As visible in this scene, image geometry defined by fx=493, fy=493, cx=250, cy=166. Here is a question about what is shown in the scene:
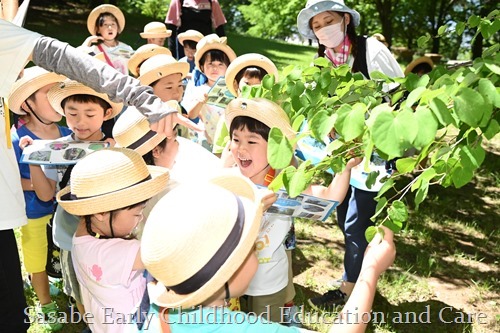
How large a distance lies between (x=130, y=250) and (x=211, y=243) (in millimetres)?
961

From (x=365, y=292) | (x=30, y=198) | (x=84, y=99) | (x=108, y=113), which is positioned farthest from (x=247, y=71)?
(x=365, y=292)

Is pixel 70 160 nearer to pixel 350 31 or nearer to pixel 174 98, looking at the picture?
pixel 174 98

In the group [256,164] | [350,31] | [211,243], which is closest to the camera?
[211,243]

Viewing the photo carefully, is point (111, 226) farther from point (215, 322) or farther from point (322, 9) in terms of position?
point (322, 9)

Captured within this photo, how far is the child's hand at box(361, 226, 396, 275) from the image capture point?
65.4 inches

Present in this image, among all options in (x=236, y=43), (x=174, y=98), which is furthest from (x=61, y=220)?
(x=236, y=43)

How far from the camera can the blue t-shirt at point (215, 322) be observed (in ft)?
4.89

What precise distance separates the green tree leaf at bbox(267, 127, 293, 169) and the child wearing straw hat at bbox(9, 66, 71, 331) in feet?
7.51

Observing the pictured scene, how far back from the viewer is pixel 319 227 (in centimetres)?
553

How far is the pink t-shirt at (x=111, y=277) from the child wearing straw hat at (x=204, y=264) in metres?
0.62

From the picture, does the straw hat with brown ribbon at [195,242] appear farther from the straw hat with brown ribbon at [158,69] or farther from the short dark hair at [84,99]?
the straw hat with brown ribbon at [158,69]

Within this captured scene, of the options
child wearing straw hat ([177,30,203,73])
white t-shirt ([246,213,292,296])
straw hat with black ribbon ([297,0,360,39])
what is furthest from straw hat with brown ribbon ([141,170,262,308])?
child wearing straw hat ([177,30,203,73])

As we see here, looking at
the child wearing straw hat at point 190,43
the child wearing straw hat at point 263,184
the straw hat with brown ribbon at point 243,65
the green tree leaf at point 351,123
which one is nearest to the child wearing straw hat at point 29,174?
the straw hat with brown ribbon at point 243,65

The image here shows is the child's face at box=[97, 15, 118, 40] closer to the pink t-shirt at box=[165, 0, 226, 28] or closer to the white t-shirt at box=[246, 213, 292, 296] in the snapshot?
the pink t-shirt at box=[165, 0, 226, 28]
